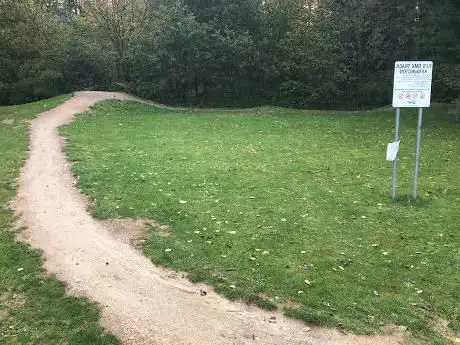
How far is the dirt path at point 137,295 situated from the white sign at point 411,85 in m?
5.10

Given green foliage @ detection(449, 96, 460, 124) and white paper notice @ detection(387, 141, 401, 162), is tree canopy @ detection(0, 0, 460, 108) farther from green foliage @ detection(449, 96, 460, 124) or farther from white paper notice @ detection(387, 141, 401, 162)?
white paper notice @ detection(387, 141, 401, 162)

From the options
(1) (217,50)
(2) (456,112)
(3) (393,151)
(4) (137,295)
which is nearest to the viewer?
(4) (137,295)

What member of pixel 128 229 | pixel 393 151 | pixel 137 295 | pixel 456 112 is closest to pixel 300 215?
pixel 393 151

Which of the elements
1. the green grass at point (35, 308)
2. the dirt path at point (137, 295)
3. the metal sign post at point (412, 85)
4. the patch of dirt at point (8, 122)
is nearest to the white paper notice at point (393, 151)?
the metal sign post at point (412, 85)

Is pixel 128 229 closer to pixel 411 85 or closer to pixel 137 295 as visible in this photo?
pixel 137 295

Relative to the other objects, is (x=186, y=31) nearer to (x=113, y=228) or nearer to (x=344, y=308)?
(x=113, y=228)

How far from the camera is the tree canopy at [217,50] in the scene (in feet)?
90.7

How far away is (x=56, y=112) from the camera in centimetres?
2234

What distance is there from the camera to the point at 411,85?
29.3 feet

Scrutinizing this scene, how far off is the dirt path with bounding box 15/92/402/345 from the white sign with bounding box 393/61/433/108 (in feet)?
16.7

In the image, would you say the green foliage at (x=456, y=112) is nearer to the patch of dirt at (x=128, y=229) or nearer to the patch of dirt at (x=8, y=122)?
the patch of dirt at (x=128, y=229)

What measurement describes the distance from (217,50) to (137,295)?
24755 mm

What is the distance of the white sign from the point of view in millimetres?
8828

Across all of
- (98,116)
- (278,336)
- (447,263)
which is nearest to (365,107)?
(98,116)
